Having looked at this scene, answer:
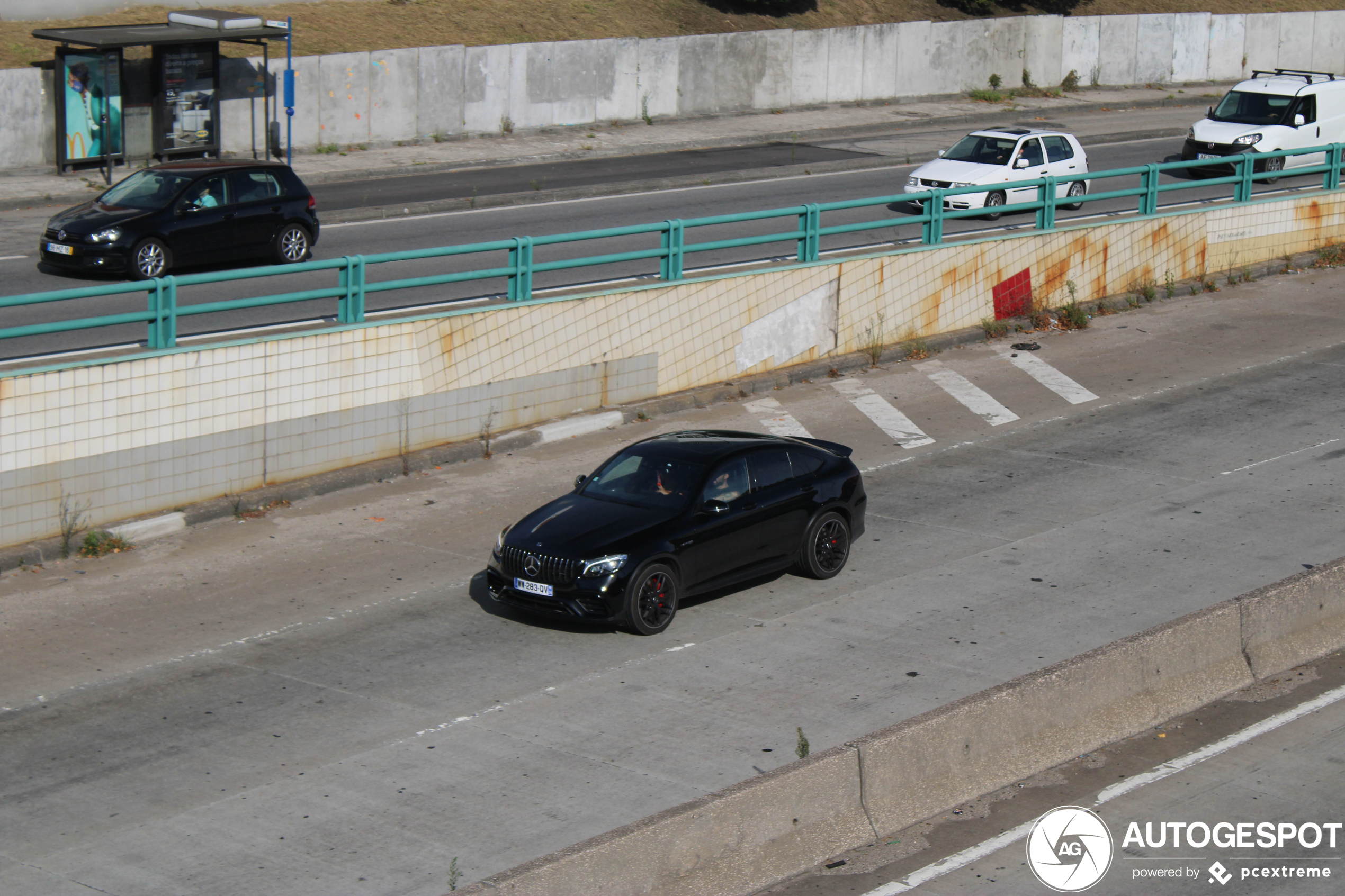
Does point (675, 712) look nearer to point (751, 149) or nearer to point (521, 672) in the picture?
point (521, 672)

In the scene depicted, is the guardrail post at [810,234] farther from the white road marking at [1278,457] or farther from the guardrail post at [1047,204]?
the white road marking at [1278,457]

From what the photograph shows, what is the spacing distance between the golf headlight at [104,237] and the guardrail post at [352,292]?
19.0 feet

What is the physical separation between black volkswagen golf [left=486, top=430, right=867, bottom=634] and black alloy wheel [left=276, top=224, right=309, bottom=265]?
10723 mm

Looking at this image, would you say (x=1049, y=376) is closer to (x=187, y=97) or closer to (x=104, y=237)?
(x=104, y=237)

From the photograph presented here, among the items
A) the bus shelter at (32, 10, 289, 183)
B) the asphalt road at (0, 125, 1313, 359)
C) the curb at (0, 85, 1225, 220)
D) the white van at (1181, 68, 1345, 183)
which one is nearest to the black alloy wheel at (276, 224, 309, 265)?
the asphalt road at (0, 125, 1313, 359)

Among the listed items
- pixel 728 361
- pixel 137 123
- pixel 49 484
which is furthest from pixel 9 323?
pixel 137 123

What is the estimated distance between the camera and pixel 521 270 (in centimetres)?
1652

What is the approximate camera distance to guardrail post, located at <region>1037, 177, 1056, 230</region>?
21.4 metres

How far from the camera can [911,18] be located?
1955 inches

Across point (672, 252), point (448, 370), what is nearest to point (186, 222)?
point (448, 370)

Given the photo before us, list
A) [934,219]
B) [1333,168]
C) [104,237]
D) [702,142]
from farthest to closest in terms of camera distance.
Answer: [702,142] < [1333,168] < [934,219] < [104,237]

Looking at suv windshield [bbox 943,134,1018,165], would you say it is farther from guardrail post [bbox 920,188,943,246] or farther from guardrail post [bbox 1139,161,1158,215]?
guardrail post [bbox 920,188,943,246]

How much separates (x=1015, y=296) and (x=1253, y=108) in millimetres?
14121

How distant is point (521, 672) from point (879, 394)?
8802mm
